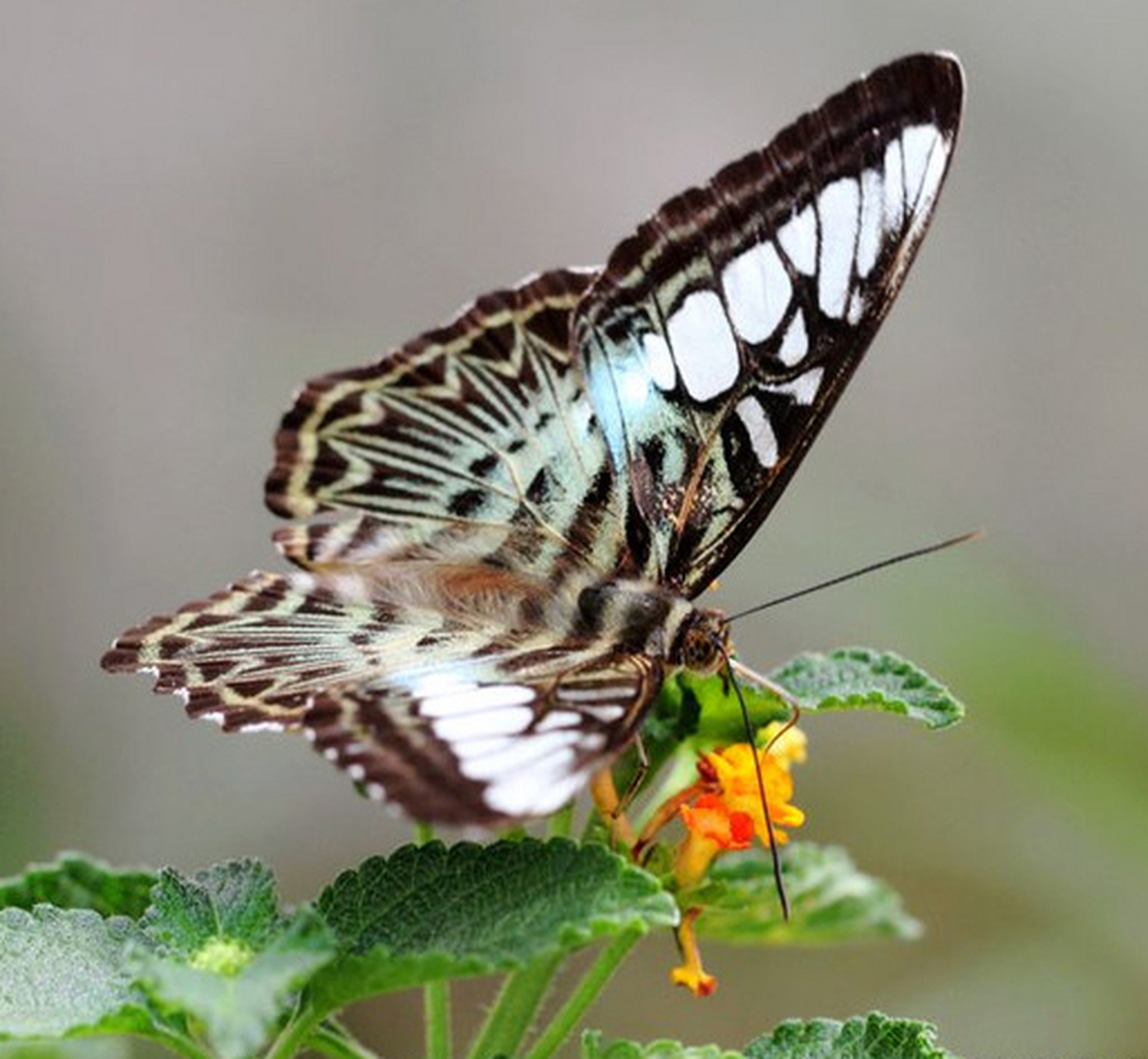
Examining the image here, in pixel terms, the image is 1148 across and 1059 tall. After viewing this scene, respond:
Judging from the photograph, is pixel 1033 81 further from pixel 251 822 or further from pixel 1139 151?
pixel 251 822

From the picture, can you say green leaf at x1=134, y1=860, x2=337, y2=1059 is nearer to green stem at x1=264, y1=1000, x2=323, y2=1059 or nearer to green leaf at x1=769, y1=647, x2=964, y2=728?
green stem at x1=264, y1=1000, x2=323, y2=1059

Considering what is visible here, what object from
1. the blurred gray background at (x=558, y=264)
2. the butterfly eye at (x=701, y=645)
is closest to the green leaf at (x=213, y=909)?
the butterfly eye at (x=701, y=645)

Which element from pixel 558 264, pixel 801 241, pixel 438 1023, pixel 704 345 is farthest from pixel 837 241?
pixel 558 264

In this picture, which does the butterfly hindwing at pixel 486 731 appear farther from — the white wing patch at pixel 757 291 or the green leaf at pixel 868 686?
the white wing patch at pixel 757 291

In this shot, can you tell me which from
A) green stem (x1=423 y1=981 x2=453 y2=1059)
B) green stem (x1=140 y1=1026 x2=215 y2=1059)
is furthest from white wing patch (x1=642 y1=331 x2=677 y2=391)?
green stem (x1=140 y1=1026 x2=215 y2=1059)

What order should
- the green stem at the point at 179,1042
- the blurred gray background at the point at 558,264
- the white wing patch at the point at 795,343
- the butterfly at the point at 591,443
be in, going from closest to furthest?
1. the green stem at the point at 179,1042
2. the butterfly at the point at 591,443
3. the white wing patch at the point at 795,343
4. the blurred gray background at the point at 558,264
